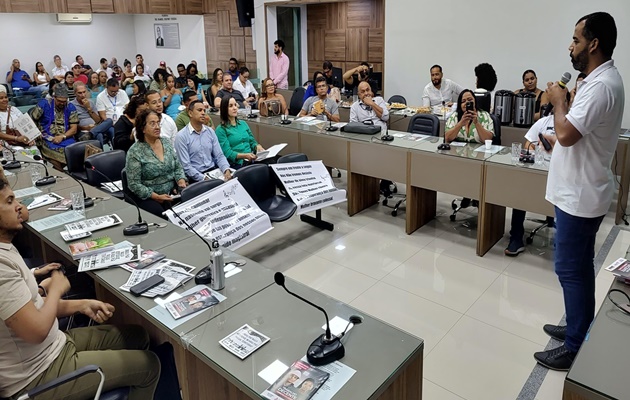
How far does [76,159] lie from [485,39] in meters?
5.73

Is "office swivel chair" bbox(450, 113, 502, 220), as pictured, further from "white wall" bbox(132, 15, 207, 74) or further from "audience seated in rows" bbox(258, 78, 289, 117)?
"white wall" bbox(132, 15, 207, 74)

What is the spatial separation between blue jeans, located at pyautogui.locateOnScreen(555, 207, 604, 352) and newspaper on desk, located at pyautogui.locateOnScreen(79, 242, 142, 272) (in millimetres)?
2129

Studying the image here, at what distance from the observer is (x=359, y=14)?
A: 10.2 meters

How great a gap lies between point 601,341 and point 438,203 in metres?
3.72

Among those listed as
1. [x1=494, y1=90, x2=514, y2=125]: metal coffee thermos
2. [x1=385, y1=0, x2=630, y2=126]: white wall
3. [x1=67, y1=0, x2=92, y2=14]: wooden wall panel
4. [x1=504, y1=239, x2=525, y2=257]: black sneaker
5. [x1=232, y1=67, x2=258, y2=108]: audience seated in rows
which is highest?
[x1=67, y1=0, x2=92, y2=14]: wooden wall panel

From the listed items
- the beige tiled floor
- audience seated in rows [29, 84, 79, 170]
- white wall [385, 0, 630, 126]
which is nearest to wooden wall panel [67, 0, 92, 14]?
audience seated in rows [29, 84, 79, 170]

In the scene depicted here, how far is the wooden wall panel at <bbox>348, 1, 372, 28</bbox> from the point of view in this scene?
10070mm

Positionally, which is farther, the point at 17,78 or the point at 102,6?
the point at 17,78

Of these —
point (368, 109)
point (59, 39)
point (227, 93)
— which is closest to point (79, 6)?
point (59, 39)

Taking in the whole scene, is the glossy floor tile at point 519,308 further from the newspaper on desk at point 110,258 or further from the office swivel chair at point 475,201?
the newspaper on desk at point 110,258

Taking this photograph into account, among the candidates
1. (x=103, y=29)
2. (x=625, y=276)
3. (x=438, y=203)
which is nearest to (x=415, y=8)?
(x=438, y=203)

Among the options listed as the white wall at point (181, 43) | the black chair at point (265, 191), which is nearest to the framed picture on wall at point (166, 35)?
the white wall at point (181, 43)

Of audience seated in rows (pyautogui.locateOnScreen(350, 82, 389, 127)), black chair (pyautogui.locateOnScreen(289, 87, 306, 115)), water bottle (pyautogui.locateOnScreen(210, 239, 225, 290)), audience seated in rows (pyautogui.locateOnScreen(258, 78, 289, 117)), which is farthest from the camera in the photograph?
black chair (pyautogui.locateOnScreen(289, 87, 306, 115))

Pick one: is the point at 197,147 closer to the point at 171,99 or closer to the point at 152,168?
the point at 152,168
